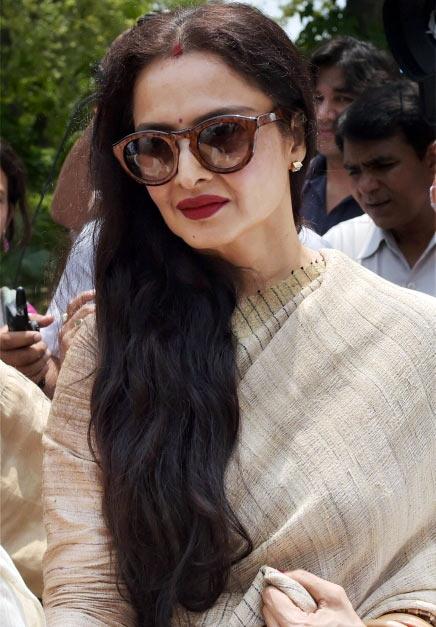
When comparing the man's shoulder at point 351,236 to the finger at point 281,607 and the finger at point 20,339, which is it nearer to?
the finger at point 20,339

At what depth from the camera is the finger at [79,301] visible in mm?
3018

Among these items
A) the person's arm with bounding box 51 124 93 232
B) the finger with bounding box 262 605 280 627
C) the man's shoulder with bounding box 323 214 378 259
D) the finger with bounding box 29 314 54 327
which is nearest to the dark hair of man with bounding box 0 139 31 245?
the person's arm with bounding box 51 124 93 232

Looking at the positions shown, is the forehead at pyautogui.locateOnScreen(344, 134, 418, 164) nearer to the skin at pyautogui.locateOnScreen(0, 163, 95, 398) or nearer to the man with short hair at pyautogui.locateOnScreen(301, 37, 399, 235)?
the man with short hair at pyautogui.locateOnScreen(301, 37, 399, 235)

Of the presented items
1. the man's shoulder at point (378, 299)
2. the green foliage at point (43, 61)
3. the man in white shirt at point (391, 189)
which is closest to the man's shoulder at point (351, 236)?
the man in white shirt at point (391, 189)

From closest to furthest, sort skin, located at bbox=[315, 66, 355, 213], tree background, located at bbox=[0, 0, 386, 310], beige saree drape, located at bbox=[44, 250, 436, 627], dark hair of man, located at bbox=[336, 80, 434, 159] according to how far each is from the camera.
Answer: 1. beige saree drape, located at bbox=[44, 250, 436, 627]
2. dark hair of man, located at bbox=[336, 80, 434, 159]
3. skin, located at bbox=[315, 66, 355, 213]
4. tree background, located at bbox=[0, 0, 386, 310]

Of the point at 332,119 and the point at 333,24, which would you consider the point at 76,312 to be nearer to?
the point at 332,119

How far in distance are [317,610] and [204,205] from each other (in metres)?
0.81

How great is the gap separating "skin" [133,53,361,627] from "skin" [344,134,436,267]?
1934 millimetres

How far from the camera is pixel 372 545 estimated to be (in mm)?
2287

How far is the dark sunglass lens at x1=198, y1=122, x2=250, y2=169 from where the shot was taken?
2.37 metres

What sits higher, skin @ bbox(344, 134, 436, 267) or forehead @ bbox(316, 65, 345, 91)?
forehead @ bbox(316, 65, 345, 91)

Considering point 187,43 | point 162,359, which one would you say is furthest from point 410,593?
point 187,43

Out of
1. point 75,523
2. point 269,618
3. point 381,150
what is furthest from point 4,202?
point 269,618

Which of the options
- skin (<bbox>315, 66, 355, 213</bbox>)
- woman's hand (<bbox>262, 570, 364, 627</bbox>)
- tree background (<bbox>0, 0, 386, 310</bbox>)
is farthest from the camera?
tree background (<bbox>0, 0, 386, 310</bbox>)
